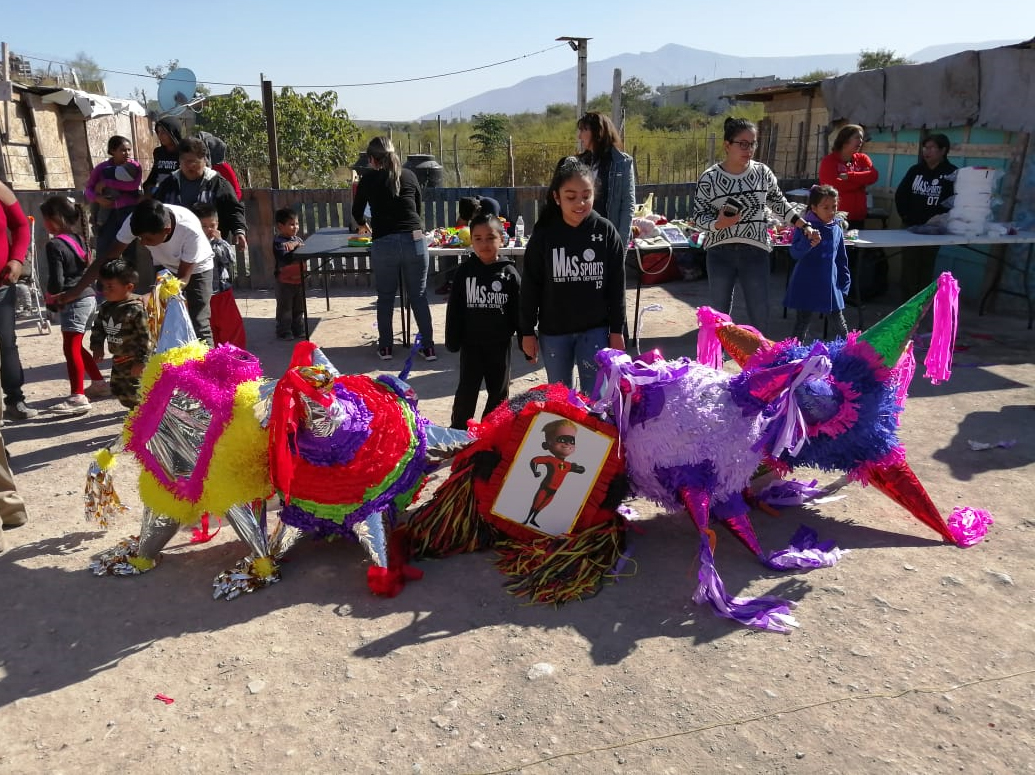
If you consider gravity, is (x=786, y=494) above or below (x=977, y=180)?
below

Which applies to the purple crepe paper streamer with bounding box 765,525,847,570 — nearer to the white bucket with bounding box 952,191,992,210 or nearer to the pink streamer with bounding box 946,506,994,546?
the pink streamer with bounding box 946,506,994,546

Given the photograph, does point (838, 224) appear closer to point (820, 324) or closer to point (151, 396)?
point (820, 324)

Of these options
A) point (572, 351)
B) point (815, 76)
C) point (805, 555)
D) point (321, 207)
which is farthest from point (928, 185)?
point (815, 76)

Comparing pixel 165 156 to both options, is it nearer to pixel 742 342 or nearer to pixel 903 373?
pixel 742 342

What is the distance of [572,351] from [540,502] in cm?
93

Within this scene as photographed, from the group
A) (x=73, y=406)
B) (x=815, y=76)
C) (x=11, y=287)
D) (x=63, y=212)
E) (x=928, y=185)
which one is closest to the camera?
(x=11, y=287)

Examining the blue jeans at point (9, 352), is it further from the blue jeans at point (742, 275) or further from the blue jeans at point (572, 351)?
the blue jeans at point (742, 275)

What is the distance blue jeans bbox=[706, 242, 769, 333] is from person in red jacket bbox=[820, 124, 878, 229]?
11.5 ft

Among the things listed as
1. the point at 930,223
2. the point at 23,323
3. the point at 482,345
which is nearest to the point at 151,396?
the point at 482,345

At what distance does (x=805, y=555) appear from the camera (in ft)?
10.8

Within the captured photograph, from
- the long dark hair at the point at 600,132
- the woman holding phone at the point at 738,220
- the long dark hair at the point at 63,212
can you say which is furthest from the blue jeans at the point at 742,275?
the long dark hair at the point at 63,212

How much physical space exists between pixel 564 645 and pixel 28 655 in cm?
185

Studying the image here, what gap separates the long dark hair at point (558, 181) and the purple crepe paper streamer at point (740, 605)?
161 centimetres

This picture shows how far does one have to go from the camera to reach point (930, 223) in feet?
24.7
